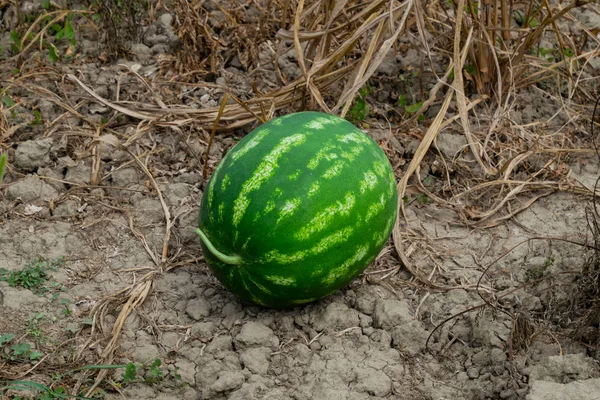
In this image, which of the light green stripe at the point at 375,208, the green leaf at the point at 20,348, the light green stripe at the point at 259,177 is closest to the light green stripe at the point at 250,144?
the light green stripe at the point at 259,177

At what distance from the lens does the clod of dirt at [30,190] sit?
412 centimetres

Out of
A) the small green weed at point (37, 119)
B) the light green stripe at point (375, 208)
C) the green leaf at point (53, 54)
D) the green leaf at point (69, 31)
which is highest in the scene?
the light green stripe at point (375, 208)

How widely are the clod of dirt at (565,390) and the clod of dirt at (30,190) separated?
2402 millimetres

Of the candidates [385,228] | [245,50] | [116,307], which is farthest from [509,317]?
[245,50]

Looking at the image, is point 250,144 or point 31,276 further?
point 31,276

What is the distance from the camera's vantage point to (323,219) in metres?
3.19

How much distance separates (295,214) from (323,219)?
0.11 m

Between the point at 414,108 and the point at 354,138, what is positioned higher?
the point at 354,138

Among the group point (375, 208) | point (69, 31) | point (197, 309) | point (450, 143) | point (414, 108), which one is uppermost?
point (375, 208)

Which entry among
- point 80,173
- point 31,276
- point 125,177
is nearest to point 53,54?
point 80,173

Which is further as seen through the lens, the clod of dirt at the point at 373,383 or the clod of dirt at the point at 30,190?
the clod of dirt at the point at 30,190

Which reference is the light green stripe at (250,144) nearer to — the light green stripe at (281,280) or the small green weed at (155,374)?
the light green stripe at (281,280)

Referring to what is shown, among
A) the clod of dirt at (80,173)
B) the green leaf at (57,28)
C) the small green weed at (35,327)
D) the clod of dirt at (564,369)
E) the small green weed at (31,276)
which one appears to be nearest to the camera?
the clod of dirt at (564,369)

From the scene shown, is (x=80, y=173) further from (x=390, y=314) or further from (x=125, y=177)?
(x=390, y=314)
